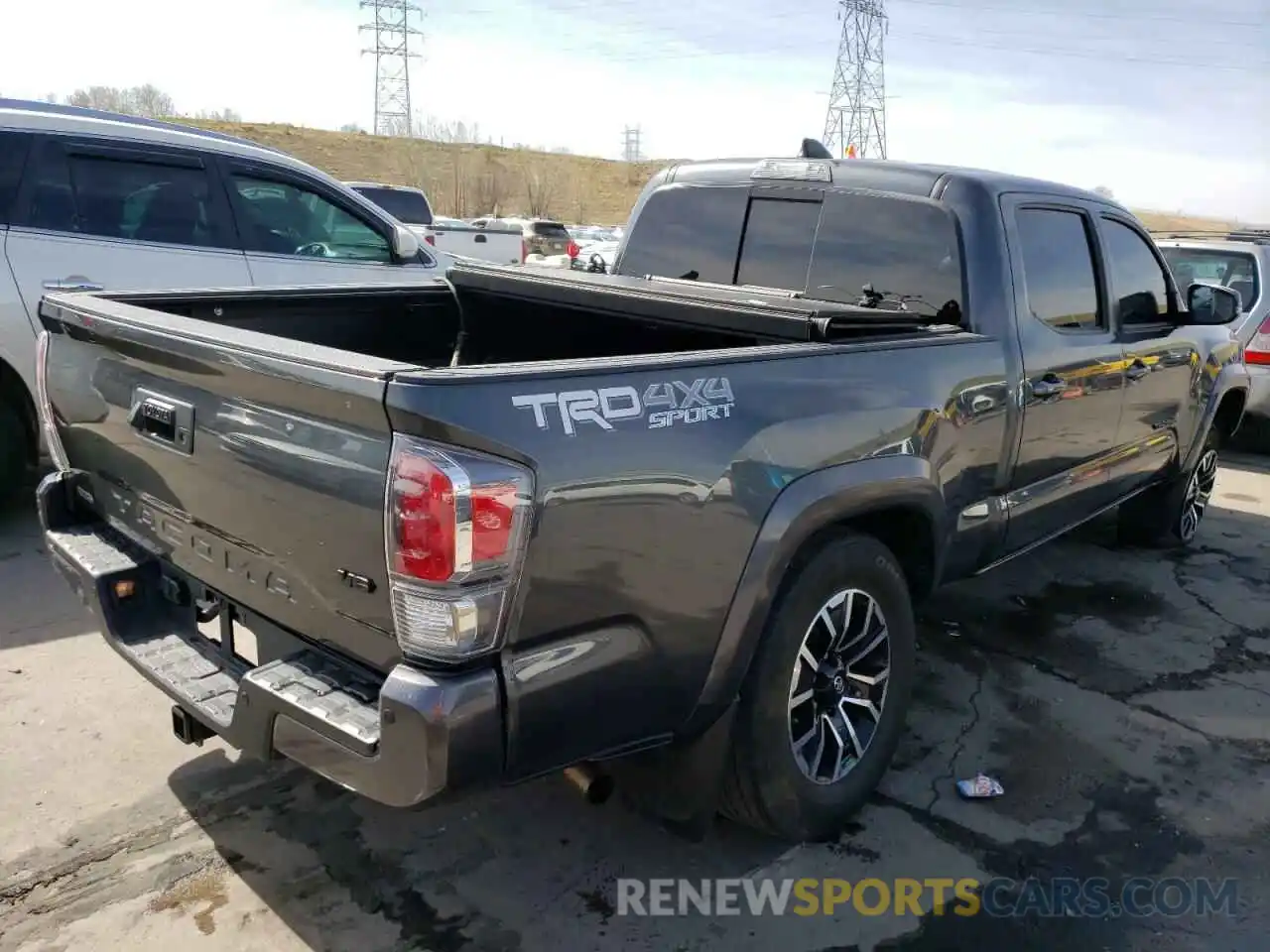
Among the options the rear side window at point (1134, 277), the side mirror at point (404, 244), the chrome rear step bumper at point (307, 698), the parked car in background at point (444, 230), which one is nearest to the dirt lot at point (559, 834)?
the chrome rear step bumper at point (307, 698)

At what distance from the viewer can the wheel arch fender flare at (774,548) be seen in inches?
98.7

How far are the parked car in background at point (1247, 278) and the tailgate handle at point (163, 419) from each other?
7.93 metres

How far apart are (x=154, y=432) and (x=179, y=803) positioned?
122cm

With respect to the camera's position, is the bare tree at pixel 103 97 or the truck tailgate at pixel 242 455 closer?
the truck tailgate at pixel 242 455

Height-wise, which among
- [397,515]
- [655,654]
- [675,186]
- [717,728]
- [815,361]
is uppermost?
[675,186]

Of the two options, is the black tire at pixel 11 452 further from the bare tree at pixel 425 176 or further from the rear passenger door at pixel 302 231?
the bare tree at pixel 425 176

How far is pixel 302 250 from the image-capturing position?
641 cm

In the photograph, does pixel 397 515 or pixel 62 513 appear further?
pixel 62 513

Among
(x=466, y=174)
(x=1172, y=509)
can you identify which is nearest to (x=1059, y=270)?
(x=1172, y=509)

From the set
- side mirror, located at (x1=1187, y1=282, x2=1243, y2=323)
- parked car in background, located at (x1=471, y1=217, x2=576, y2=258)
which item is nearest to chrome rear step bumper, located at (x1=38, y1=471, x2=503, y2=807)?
side mirror, located at (x1=1187, y1=282, x2=1243, y2=323)

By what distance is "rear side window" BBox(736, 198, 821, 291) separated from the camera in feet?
13.0

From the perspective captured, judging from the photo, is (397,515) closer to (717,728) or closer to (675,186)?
(717,728)

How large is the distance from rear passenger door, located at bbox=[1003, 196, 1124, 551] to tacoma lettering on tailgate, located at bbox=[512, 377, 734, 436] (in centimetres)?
182

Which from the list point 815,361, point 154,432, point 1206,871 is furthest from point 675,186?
point 1206,871
